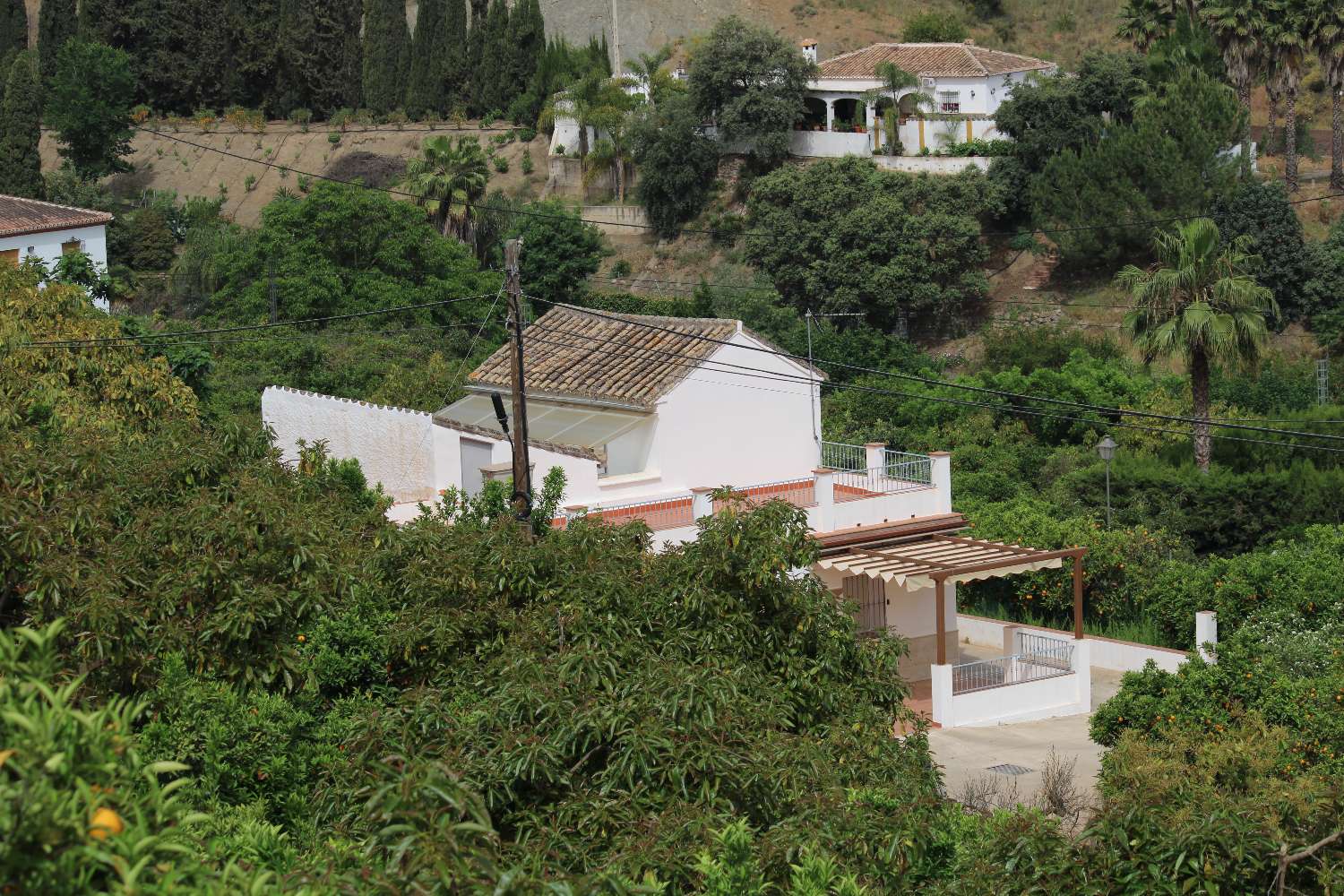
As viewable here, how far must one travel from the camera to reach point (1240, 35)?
165 feet

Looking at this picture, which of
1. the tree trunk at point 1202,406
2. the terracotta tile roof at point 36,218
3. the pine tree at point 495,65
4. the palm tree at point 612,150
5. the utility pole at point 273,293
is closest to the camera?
the tree trunk at point 1202,406

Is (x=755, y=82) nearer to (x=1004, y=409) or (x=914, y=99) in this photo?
(x=914, y=99)

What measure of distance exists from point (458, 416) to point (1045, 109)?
1331 inches

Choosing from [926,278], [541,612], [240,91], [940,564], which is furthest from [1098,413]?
[240,91]

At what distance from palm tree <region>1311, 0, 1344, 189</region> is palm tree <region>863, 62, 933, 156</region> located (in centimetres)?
1316

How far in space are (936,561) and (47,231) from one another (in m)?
28.5

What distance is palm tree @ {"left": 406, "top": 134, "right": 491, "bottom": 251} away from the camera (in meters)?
54.2

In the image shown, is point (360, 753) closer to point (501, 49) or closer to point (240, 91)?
point (501, 49)

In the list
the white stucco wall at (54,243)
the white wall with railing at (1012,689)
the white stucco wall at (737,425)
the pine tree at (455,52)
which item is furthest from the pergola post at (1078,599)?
the pine tree at (455,52)

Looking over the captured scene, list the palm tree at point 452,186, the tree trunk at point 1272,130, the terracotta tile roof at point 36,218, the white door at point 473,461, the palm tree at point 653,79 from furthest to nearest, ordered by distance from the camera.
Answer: the palm tree at point 653,79 → the palm tree at point 452,186 → the tree trunk at point 1272,130 → the terracotta tile roof at point 36,218 → the white door at point 473,461

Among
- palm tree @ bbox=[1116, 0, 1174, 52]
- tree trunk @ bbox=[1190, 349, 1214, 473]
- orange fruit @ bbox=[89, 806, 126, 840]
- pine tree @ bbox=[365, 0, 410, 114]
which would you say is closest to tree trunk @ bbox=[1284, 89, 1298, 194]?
palm tree @ bbox=[1116, 0, 1174, 52]

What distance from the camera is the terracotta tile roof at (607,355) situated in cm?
2191

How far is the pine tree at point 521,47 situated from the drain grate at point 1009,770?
2289 inches

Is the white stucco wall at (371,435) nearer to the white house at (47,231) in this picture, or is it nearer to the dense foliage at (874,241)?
the white house at (47,231)
